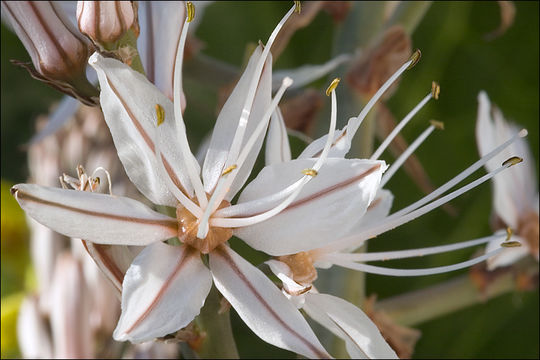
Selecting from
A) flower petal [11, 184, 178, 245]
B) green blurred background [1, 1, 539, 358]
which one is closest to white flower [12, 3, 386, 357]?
flower petal [11, 184, 178, 245]

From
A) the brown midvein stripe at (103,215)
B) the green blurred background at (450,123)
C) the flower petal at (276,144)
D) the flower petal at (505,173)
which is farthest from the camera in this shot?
the green blurred background at (450,123)

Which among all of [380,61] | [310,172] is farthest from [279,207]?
[380,61]

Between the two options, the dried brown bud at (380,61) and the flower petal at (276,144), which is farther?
the dried brown bud at (380,61)

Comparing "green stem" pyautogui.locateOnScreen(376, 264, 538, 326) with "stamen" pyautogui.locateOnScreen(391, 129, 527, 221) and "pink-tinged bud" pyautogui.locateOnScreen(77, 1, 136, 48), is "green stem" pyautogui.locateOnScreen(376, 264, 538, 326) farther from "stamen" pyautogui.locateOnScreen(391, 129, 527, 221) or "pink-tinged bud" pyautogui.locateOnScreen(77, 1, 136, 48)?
"pink-tinged bud" pyautogui.locateOnScreen(77, 1, 136, 48)

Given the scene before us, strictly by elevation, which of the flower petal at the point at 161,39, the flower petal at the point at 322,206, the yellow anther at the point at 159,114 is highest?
the flower petal at the point at 161,39

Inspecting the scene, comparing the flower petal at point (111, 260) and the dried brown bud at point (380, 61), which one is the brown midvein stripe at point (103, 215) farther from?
the dried brown bud at point (380, 61)

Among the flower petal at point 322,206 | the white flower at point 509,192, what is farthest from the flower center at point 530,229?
the flower petal at point 322,206

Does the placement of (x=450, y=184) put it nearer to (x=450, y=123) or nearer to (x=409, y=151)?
(x=409, y=151)
